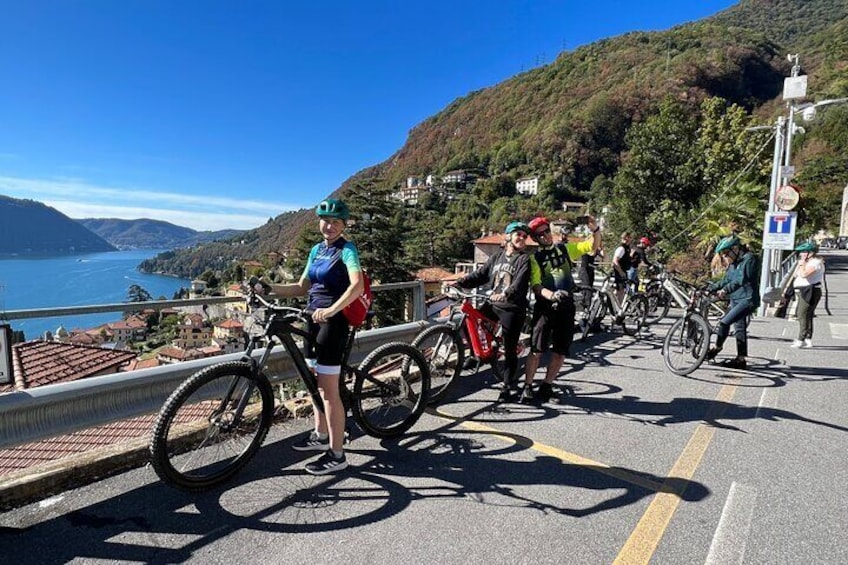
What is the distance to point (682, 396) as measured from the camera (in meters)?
5.03

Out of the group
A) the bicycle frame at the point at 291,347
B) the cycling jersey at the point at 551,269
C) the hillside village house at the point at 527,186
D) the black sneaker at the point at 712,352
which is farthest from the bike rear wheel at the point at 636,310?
the hillside village house at the point at 527,186

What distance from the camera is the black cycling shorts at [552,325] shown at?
4652 millimetres

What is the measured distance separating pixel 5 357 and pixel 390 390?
2.52 metres

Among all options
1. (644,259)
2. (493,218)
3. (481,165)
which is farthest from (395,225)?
(481,165)

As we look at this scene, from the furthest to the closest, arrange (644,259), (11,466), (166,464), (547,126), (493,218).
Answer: (547,126) → (493,218) → (644,259) → (11,466) → (166,464)

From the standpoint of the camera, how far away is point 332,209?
3.16m

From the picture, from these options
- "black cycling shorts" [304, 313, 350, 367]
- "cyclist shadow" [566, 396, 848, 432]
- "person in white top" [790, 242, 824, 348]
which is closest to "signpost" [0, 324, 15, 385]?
"black cycling shorts" [304, 313, 350, 367]

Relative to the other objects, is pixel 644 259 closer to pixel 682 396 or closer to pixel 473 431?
pixel 682 396

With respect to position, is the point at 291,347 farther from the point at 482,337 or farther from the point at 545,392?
the point at 545,392

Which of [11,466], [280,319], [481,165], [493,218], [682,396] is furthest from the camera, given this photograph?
[481,165]

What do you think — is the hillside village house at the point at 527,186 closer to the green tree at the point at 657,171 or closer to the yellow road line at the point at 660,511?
the green tree at the point at 657,171

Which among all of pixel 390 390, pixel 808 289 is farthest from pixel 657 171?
pixel 390 390

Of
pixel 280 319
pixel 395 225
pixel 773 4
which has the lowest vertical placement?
pixel 280 319

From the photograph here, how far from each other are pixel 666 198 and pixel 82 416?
27599 mm
